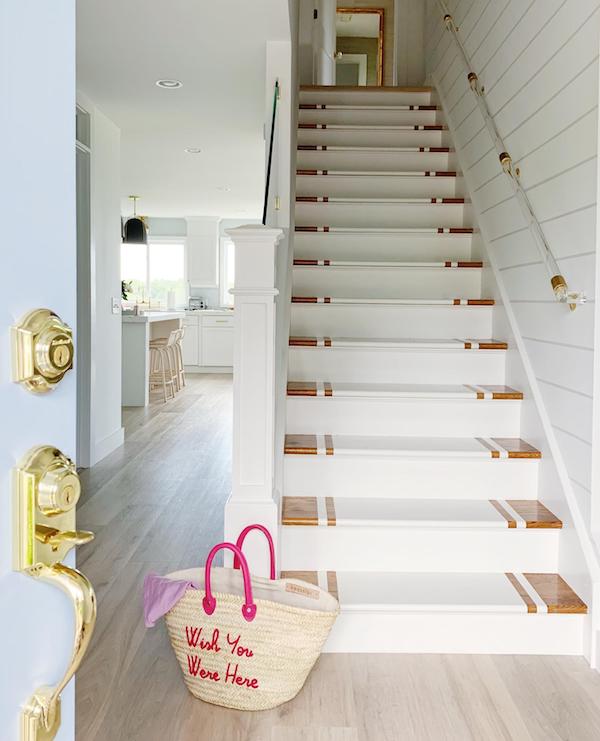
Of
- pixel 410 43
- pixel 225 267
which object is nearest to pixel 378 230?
pixel 410 43

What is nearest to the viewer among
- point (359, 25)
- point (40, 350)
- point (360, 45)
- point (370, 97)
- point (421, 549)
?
point (40, 350)

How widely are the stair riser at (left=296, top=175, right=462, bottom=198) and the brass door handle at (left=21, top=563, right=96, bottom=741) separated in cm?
430

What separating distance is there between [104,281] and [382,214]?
2082 mm

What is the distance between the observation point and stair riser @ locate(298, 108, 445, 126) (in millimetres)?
5323

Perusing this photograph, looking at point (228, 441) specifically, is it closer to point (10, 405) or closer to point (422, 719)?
point (422, 719)

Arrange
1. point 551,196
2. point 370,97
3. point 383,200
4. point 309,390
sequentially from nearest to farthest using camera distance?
point 551,196
point 309,390
point 383,200
point 370,97

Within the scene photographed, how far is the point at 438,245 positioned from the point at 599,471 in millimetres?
2107

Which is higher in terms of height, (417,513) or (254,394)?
(254,394)

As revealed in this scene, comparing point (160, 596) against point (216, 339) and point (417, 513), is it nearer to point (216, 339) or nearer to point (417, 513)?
point (417, 513)

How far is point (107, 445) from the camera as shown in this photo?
17.7 feet

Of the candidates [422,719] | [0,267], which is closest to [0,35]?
[0,267]

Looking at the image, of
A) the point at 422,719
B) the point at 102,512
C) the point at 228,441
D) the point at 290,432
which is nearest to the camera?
the point at 422,719

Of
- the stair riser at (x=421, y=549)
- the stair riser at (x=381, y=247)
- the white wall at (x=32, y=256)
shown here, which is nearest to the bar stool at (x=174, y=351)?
the stair riser at (x=381, y=247)

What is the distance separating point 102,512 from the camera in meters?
3.96
